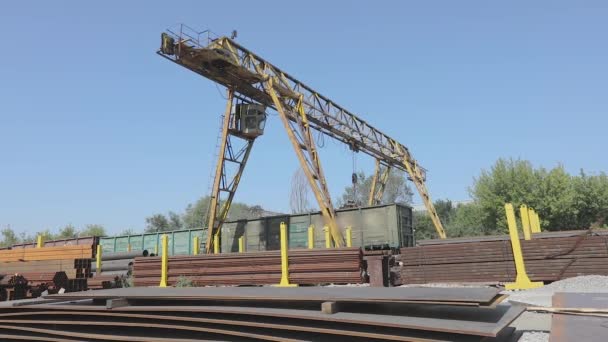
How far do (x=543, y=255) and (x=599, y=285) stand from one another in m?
1.24

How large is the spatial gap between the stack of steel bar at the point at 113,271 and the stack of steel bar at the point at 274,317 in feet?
24.5

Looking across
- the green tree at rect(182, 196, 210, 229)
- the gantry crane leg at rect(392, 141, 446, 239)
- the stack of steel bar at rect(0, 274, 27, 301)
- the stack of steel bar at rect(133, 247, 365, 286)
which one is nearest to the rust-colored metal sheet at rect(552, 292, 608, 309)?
the stack of steel bar at rect(133, 247, 365, 286)

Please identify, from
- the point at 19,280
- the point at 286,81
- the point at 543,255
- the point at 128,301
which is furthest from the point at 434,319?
the point at 286,81

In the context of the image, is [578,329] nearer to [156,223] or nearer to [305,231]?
[305,231]

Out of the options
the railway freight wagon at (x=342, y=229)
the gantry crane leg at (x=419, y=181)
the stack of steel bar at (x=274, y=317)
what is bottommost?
the stack of steel bar at (x=274, y=317)

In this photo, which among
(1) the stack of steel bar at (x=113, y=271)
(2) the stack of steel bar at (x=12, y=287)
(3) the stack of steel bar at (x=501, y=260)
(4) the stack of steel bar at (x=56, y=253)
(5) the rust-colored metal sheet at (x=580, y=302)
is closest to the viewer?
(5) the rust-colored metal sheet at (x=580, y=302)

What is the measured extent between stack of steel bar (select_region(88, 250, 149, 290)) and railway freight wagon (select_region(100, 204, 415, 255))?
4147 mm

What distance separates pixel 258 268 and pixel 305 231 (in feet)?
21.7

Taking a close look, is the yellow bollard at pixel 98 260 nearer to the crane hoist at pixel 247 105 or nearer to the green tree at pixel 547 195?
the crane hoist at pixel 247 105

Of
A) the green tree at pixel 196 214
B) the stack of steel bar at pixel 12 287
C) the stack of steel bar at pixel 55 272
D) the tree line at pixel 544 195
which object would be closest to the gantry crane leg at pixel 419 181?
the tree line at pixel 544 195

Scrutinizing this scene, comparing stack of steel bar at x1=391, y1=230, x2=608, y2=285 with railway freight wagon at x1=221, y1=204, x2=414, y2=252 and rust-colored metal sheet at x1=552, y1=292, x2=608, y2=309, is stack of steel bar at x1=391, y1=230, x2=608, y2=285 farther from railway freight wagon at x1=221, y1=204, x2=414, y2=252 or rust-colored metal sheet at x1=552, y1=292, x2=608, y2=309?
rust-colored metal sheet at x1=552, y1=292, x2=608, y2=309

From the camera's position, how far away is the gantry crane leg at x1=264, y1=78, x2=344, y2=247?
15.2 meters

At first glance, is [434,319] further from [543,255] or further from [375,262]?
[543,255]

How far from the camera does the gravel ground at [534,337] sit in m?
3.60
